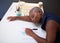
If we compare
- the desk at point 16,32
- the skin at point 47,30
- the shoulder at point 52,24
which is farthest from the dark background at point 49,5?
the shoulder at point 52,24

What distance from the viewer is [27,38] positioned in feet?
4.75

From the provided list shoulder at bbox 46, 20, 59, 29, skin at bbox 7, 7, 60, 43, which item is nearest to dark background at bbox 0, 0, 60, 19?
skin at bbox 7, 7, 60, 43

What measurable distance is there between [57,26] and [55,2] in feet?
6.53

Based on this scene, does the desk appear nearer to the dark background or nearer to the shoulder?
the shoulder

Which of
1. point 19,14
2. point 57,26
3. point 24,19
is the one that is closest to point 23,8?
point 19,14

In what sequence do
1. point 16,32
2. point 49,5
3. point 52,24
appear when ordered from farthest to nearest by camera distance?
point 49,5
point 16,32
point 52,24

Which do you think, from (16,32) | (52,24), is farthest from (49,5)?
(52,24)

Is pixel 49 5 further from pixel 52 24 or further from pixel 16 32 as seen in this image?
pixel 52 24

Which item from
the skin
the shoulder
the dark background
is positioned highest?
the shoulder

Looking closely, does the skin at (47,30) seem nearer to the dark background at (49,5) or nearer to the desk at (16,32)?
the desk at (16,32)

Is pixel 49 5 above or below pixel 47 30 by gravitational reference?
below

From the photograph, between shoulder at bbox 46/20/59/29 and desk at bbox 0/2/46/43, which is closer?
shoulder at bbox 46/20/59/29

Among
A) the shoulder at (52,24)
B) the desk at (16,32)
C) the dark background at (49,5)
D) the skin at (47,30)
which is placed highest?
the shoulder at (52,24)

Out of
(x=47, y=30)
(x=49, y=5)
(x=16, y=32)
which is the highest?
(x=47, y=30)
